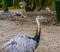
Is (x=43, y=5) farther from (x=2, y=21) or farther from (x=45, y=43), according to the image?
(x=45, y=43)

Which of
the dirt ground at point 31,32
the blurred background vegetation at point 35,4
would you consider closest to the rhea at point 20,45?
the dirt ground at point 31,32

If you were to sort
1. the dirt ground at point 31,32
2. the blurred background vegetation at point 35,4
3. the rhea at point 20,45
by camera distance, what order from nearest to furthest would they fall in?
the rhea at point 20,45, the dirt ground at point 31,32, the blurred background vegetation at point 35,4

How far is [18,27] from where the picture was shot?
26.3 feet

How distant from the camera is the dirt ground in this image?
5555 millimetres

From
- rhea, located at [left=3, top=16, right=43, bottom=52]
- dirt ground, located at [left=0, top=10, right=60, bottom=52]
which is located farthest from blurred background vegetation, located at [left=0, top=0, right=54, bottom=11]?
rhea, located at [left=3, top=16, right=43, bottom=52]

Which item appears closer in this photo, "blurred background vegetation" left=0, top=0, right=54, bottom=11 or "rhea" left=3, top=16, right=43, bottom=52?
"rhea" left=3, top=16, right=43, bottom=52

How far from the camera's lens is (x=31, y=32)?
7125 mm

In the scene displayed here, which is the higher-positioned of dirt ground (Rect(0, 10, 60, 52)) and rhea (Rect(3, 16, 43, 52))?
rhea (Rect(3, 16, 43, 52))

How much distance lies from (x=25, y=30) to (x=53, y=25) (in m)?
1.27

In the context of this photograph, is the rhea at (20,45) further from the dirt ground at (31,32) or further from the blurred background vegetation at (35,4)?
the blurred background vegetation at (35,4)

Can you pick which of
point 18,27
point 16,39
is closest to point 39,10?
point 18,27

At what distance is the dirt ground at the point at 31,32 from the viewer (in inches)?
219

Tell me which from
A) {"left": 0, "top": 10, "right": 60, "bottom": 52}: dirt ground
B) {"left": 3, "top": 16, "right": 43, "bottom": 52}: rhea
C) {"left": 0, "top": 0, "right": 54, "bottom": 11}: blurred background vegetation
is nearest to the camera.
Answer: {"left": 3, "top": 16, "right": 43, "bottom": 52}: rhea

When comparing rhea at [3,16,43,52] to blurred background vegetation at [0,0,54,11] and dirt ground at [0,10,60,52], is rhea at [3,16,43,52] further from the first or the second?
blurred background vegetation at [0,0,54,11]
